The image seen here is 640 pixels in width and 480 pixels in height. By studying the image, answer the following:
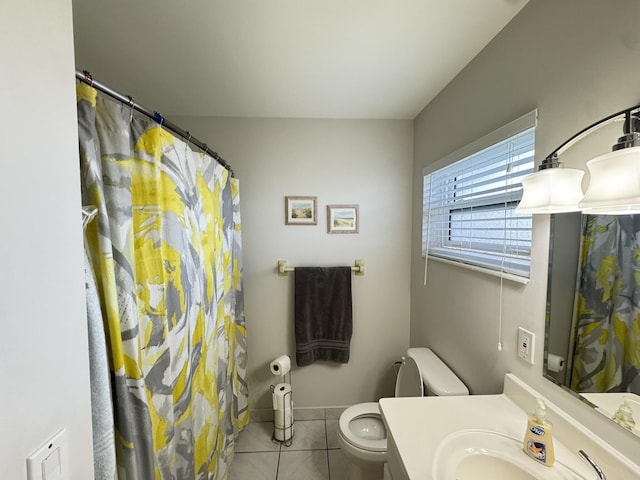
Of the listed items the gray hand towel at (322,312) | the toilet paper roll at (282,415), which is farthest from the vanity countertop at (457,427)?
the toilet paper roll at (282,415)

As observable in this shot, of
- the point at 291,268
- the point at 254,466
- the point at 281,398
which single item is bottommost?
the point at 254,466

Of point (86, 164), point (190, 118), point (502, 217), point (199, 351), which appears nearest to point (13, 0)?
point (86, 164)

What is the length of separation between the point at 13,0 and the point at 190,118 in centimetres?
163

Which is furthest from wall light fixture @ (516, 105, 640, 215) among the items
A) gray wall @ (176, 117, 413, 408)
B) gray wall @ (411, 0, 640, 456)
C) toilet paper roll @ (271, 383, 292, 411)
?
toilet paper roll @ (271, 383, 292, 411)

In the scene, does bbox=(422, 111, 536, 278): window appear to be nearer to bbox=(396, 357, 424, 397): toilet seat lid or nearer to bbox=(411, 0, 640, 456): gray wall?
bbox=(411, 0, 640, 456): gray wall

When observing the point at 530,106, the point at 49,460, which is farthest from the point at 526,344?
the point at 49,460

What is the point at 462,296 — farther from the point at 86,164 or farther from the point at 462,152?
the point at 86,164

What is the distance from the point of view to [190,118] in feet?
6.19

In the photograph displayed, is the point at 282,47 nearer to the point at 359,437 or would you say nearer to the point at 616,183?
the point at 616,183

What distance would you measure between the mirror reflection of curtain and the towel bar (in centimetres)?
126

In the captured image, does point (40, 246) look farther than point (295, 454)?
No

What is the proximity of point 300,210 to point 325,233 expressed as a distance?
0.85 feet

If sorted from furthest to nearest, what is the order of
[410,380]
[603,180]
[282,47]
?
[410,380], [282,47], [603,180]

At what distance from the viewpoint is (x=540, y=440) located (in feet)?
2.41
